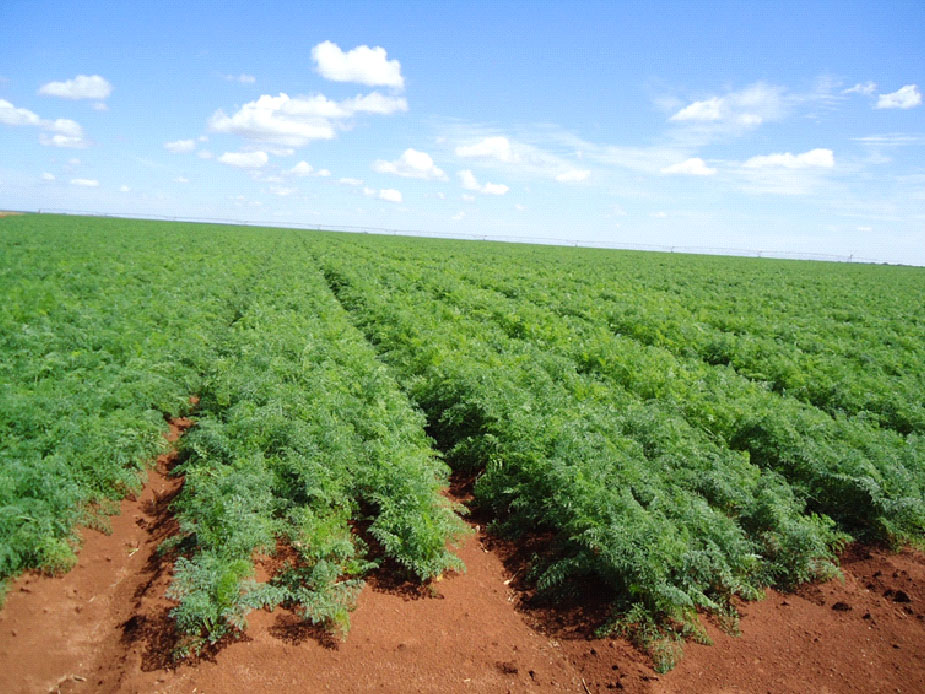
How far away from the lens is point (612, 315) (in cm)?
1822

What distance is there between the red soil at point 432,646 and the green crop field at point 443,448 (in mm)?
255

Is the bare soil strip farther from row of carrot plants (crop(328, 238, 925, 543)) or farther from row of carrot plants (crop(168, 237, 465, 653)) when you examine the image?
row of carrot plants (crop(328, 238, 925, 543))

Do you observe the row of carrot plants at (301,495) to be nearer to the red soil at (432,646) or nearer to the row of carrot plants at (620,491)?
the red soil at (432,646)

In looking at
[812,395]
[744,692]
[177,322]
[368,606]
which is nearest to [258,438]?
[368,606]

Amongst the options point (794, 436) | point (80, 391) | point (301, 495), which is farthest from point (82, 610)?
point (794, 436)

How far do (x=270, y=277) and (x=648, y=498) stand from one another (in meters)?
20.1

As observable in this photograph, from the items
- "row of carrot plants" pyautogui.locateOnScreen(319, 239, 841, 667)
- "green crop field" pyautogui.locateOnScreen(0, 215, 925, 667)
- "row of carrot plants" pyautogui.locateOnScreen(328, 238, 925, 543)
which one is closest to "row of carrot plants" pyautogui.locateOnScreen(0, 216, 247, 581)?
"green crop field" pyautogui.locateOnScreen(0, 215, 925, 667)

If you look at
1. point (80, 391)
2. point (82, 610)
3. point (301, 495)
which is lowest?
point (82, 610)

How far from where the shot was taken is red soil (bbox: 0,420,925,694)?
4.73m

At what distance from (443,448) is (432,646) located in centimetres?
448

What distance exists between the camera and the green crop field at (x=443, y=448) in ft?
18.7

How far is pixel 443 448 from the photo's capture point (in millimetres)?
9664

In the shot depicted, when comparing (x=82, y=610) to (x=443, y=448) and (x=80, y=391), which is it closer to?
(x=80, y=391)

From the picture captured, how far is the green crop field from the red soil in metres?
0.25
